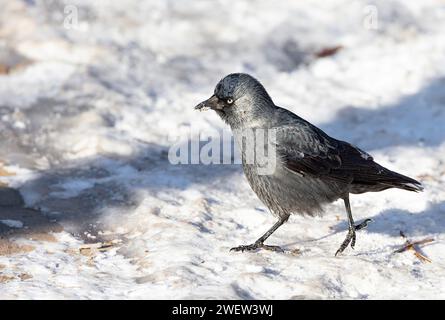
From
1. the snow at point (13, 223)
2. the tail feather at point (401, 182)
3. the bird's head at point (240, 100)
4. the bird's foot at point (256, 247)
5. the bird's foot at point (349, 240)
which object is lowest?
the bird's foot at point (256, 247)

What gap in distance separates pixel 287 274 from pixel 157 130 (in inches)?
127

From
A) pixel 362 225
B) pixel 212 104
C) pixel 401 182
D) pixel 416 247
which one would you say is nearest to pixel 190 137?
pixel 212 104

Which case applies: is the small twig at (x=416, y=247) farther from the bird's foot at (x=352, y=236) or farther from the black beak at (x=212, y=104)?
the black beak at (x=212, y=104)

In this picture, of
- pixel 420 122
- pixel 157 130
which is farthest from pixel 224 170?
pixel 420 122

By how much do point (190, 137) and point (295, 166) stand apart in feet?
7.77

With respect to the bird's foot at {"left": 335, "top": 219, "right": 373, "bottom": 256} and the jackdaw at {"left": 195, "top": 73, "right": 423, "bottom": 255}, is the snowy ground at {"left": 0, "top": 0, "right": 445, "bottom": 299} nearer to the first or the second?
the bird's foot at {"left": 335, "top": 219, "right": 373, "bottom": 256}

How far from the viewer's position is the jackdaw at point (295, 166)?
572cm

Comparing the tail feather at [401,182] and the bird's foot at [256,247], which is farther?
the tail feather at [401,182]

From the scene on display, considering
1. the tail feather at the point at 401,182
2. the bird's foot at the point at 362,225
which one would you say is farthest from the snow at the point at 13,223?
the tail feather at the point at 401,182

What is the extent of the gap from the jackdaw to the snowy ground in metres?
0.36

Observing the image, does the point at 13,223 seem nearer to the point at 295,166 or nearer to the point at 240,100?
the point at 240,100

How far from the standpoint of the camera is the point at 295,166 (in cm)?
576

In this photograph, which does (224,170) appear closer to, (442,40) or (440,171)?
(440,171)

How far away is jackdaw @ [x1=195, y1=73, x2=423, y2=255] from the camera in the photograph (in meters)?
5.72
